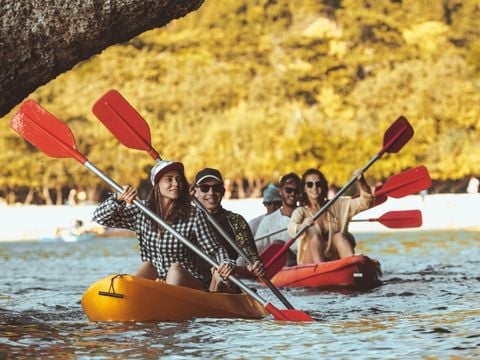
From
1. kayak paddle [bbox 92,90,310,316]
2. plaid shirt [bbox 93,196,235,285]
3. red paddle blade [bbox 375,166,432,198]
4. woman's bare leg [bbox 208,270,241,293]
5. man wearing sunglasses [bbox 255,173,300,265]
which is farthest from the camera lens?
man wearing sunglasses [bbox 255,173,300,265]

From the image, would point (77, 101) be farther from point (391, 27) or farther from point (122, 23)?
point (122, 23)

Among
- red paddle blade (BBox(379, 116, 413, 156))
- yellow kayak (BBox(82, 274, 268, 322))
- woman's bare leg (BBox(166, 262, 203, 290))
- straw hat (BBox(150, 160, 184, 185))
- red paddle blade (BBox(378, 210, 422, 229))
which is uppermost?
red paddle blade (BBox(379, 116, 413, 156))

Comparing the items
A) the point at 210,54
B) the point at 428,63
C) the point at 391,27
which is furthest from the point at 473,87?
the point at 210,54

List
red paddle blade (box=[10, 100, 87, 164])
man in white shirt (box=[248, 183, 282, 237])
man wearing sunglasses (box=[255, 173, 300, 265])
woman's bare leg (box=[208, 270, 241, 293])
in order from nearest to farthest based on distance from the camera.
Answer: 1. woman's bare leg (box=[208, 270, 241, 293])
2. red paddle blade (box=[10, 100, 87, 164])
3. man wearing sunglasses (box=[255, 173, 300, 265])
4. man in white shirt (box=[248, 183, 282, 237])

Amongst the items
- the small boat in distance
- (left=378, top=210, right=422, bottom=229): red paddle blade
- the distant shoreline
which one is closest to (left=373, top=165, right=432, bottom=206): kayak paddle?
(left=378, top=210, right=422, bottom=229): red paddle blade

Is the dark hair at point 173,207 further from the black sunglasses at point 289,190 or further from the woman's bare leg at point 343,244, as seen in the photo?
the black sunglasses at point 289,190

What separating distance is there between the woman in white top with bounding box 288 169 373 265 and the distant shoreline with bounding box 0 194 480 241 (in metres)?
16.3

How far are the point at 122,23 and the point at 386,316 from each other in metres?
2.22

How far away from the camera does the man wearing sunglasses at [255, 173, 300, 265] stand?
9.43 meters

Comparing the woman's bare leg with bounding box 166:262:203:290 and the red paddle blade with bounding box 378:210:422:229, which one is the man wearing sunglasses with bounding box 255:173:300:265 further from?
the woman's bare leg with bounding box 166:262:203:290

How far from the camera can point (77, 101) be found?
124 ft

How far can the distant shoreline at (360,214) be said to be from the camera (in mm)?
26906

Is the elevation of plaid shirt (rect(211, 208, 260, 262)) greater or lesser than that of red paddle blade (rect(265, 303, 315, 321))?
greater

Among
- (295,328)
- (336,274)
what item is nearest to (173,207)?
(295,328)
